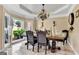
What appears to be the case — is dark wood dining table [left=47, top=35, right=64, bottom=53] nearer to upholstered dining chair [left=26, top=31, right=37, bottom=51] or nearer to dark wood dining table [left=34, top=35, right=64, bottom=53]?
dark wood dining table [left=34, top=35, right=64, bottom=53]

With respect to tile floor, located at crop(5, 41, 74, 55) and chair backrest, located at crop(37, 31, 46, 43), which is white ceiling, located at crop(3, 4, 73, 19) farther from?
tile floor, located at crop(5, 41, 74, 55)

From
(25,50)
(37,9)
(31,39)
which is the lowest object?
(25,50)

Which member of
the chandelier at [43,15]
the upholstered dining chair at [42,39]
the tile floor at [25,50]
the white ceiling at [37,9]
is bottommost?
the tile floor at [25,50]

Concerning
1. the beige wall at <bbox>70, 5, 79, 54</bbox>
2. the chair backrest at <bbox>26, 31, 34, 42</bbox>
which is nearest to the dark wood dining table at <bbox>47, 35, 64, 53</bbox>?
the beige wall at <bbox>70, 5, 79, 54</bbox>

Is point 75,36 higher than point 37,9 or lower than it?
lower

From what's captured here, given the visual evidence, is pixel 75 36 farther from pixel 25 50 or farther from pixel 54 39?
pixel 25 50

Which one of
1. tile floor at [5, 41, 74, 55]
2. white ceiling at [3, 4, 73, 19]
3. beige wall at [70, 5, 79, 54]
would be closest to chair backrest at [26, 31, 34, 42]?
tile floor at [5, 41, 74, 55]

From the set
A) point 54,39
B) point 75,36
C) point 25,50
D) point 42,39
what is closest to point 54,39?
point 54,39

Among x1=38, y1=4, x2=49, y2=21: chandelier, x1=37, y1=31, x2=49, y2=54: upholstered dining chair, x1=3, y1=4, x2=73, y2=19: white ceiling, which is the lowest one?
x1=37, y1=31, x2=49, y2=54: upholstered dining chair

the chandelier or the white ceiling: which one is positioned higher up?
the white ceiling

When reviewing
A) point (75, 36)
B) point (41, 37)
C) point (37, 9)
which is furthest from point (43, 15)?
point (75, 36)

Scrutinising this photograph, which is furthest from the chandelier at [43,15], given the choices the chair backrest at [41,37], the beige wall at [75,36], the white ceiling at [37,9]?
the beige wall at [75,36]

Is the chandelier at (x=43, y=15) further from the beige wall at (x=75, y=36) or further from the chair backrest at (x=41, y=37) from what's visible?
the beige wall at (x=75, y=36)

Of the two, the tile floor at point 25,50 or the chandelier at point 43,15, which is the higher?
the chandelier at point 43,15
